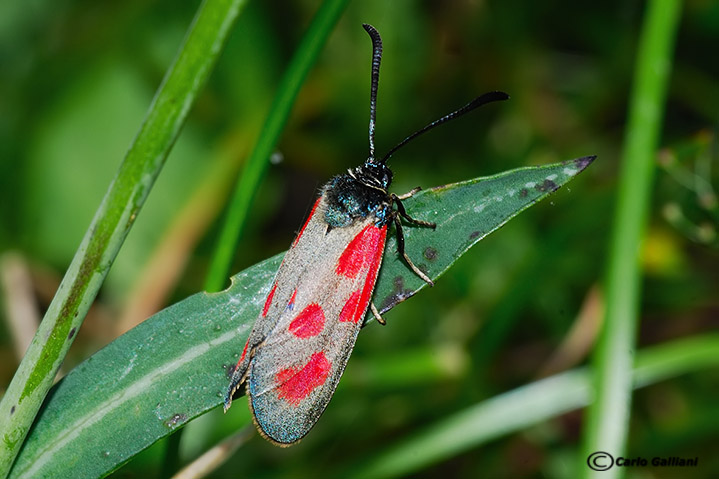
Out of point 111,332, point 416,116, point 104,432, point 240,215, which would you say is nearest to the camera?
point 104,432

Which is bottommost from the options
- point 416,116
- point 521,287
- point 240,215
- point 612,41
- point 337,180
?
point 240,215

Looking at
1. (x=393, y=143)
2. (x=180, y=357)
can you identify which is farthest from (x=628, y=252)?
(x=393, y=143)

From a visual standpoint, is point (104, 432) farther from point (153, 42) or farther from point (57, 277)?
point (153, 42)

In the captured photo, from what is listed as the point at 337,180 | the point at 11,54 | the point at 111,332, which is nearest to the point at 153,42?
the point at 11,54

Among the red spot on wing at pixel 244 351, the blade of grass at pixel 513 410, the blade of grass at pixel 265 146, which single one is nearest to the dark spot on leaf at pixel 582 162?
the blade of grass at pixel 265 146

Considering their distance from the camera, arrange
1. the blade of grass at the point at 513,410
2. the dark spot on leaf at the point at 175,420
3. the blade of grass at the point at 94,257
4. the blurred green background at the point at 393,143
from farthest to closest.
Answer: the blurred green background at the point at 393,143, the blade of grass at the point at 513,410, the dark spot on leaf at the point at 175,420, the blade of grass at the point at 94,257

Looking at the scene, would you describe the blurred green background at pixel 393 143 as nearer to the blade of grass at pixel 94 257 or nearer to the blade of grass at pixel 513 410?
the blade of grass at pixel 513 410
